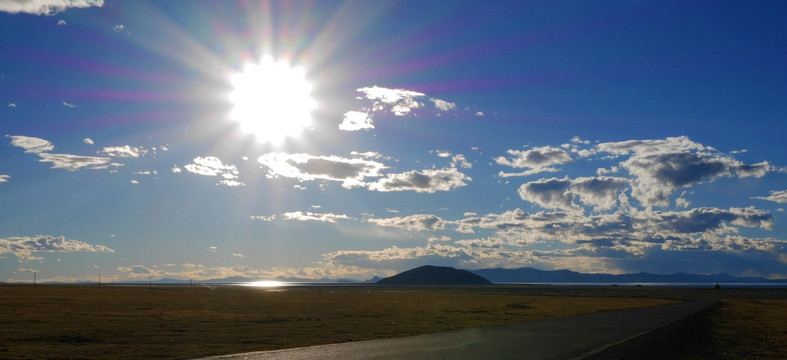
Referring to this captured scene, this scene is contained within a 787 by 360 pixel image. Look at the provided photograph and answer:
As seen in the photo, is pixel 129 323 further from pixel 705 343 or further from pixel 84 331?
pixel 705 343

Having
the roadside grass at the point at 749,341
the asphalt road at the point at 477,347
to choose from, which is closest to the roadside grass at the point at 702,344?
the roadside grass at the point at 749,341

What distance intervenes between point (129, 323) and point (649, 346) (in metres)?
32.4

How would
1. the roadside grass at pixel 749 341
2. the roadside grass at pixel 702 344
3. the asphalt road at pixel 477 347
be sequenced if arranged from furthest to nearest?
the roadside grass at pixel 749 341, the roadside grass at pixel 702 344, the asphalt road at pixel 477 347

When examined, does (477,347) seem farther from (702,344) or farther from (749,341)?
(749,341)

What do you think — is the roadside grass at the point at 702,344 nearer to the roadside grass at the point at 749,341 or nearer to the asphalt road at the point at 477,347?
the roadside grass at the point at 749,341

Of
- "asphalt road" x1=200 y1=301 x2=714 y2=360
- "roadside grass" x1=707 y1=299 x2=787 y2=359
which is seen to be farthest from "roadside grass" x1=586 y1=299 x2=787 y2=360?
"asphalt road" x1=200 y1=301 x2=714 y2=360

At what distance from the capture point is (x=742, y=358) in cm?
2380

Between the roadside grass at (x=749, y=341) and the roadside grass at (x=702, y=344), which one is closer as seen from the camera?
the roadside grass at (x=702, y=344)

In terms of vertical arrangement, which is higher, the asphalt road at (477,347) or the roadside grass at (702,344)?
the asphalt road at (477,347)

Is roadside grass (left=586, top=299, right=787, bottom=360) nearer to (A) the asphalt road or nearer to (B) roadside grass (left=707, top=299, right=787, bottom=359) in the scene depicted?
(B) roadside grass (left=707, top=299, right=787, bottom=359)

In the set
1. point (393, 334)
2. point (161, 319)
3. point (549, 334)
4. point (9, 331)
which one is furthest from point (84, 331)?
point (549, 334)

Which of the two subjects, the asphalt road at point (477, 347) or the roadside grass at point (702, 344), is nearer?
the asphalt road at point (477, 347)

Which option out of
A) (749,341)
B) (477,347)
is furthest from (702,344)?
(477,347)

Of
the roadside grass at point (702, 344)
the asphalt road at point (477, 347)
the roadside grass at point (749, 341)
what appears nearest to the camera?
the asphalt road at point (477, 347)
